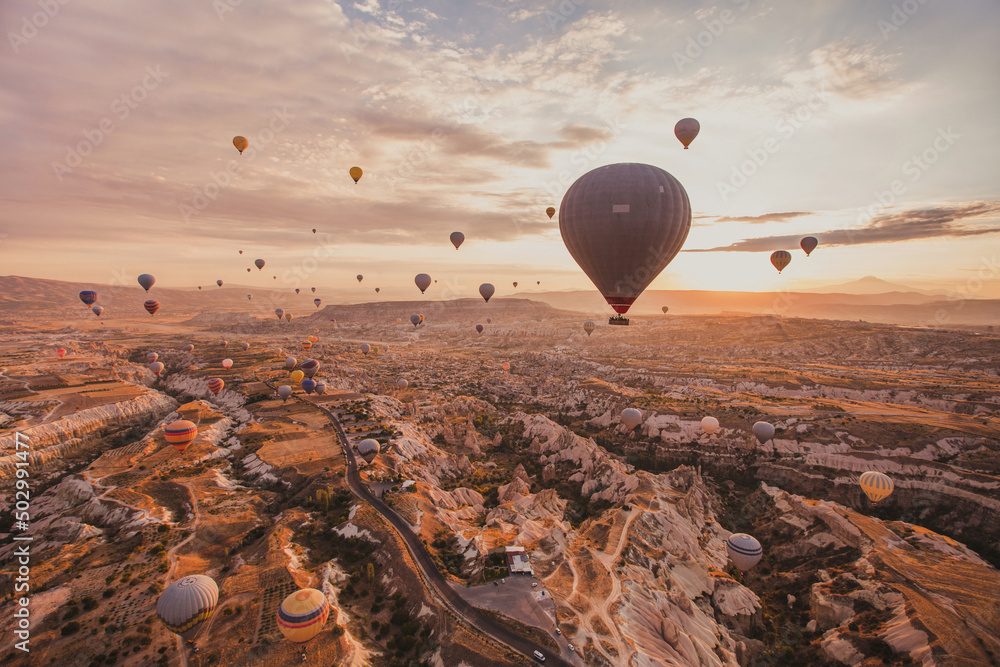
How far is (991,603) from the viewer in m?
26.3

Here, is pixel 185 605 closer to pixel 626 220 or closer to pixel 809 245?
pixel 626 220

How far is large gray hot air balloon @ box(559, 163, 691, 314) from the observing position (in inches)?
1383

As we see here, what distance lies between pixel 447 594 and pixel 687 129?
167 feet

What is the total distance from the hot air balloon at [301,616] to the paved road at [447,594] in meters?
9.01

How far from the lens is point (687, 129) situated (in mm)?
44000

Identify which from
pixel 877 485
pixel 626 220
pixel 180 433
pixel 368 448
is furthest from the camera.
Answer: pixel 368 448

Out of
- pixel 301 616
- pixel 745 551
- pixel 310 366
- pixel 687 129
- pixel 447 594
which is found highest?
pixel 687 129

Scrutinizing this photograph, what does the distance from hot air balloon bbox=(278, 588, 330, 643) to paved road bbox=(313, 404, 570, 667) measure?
9011 mm

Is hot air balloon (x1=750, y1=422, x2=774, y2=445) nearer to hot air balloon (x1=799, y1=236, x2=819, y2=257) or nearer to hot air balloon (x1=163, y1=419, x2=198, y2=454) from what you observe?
hot air balloon (x1=799, y1=236, x2=819, y2=257)

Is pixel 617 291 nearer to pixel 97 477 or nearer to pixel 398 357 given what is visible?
pixel 97 477

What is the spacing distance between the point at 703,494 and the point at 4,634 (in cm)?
6096

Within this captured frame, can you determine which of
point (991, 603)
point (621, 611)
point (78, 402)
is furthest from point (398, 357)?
point (991, 603)

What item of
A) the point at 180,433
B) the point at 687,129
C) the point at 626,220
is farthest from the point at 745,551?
the point at 180,433

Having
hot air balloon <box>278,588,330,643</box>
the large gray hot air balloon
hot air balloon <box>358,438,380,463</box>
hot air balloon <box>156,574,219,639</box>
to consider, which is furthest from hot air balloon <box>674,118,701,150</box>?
hot air balloon <box>156,574,219,639</box>
